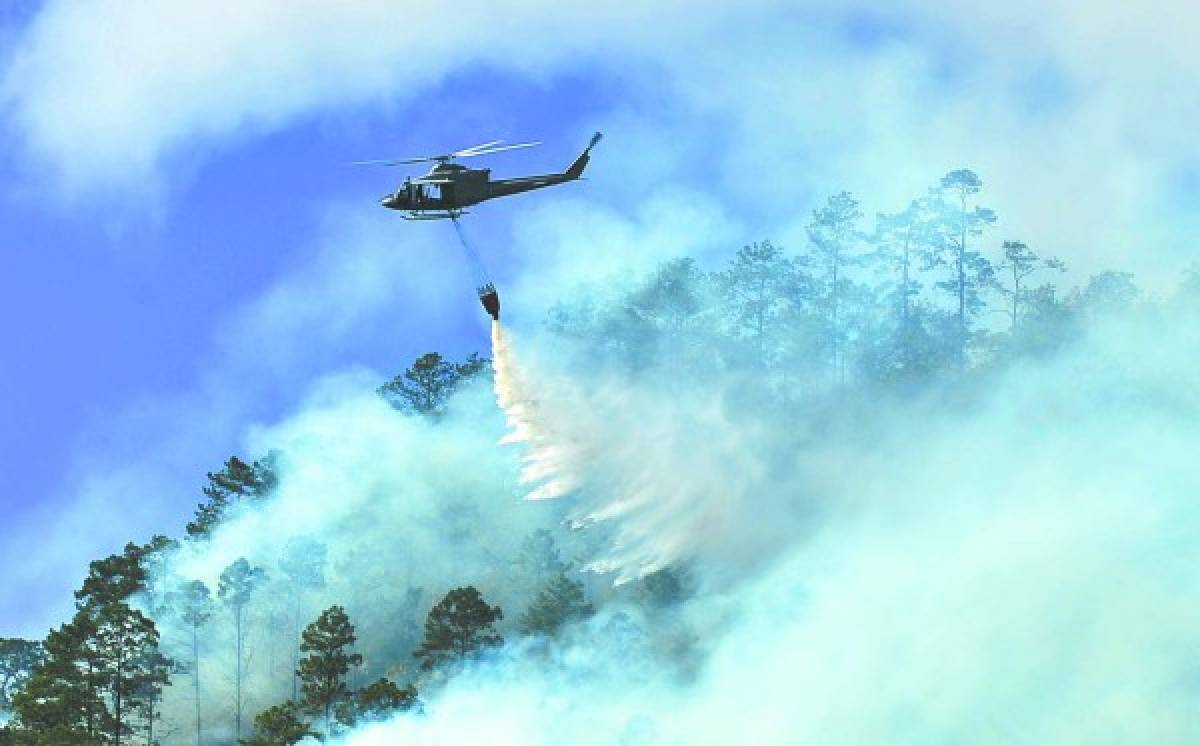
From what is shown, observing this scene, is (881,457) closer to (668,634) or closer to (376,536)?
(668,634)

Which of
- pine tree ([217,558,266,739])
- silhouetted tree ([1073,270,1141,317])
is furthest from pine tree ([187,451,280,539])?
silhouetted tree ([1073,270,1141,317])

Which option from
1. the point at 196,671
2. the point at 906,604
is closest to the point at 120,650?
the point at 196,671

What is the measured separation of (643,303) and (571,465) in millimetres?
51487

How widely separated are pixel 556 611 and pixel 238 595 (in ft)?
69.6

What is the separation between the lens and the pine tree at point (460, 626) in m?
129

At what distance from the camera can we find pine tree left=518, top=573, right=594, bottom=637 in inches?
5290

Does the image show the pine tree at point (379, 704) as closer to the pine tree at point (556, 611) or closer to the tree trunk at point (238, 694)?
the pine tree at point (556, 611)

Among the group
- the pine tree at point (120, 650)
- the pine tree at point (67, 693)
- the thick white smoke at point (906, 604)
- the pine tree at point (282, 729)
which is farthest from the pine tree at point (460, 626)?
the pine tree at point (67, 693)

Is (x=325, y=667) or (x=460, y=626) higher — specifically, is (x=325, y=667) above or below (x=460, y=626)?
below

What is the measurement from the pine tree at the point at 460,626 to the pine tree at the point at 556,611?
3.81 meters

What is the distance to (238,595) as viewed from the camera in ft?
479

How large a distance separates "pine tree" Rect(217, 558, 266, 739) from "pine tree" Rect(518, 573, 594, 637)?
18.1m

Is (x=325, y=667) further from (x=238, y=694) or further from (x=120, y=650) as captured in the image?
(x=238, y=694)

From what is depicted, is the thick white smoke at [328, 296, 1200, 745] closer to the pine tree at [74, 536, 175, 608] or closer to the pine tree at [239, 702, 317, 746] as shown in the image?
the pine tree at [239, 702, 317, 746]
